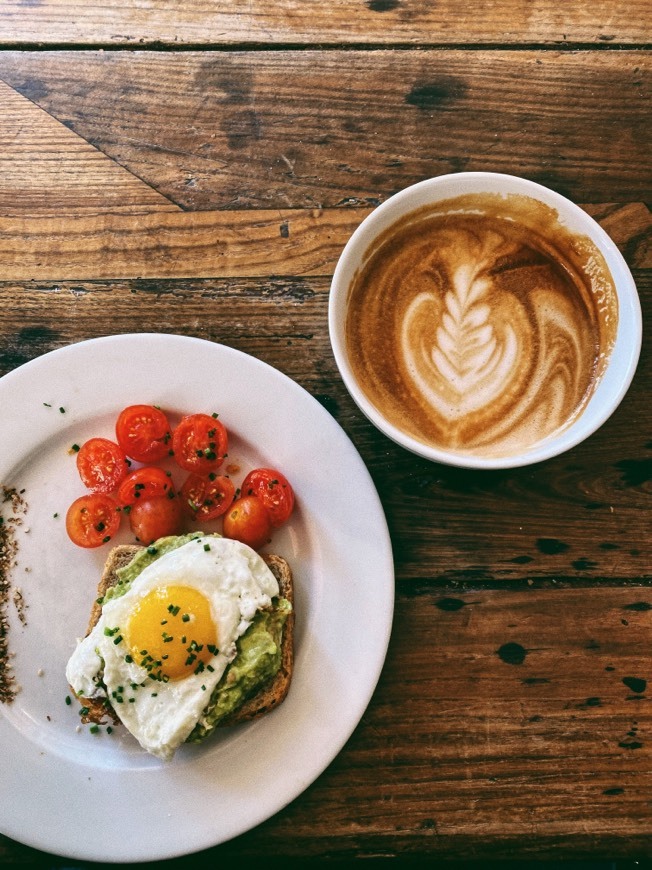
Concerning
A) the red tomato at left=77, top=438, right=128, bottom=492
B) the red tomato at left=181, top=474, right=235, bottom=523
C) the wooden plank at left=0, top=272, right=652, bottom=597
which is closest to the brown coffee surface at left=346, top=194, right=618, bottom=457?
the wooden plank at left=0, top=272, right=652, bottom=597

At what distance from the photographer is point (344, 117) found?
201 centimetres

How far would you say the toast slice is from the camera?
5.86ft

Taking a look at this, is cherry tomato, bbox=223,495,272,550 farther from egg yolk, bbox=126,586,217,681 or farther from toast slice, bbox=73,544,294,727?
egg yolk, bbox=126,586,217,681

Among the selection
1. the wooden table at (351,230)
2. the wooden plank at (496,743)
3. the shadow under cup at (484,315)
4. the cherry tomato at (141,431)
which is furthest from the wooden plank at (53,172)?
the wooden plank at (496,743)

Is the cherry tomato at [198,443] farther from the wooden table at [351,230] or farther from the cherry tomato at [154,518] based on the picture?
the wooden table at [351,230]

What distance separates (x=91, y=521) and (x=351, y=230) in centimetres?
117

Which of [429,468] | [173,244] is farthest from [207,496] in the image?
[173,244]

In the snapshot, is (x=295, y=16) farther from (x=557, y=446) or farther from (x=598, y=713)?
(x=598, y=713)

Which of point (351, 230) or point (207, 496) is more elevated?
point (351, 230)

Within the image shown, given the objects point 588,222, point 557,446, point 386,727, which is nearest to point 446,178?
point 588,222

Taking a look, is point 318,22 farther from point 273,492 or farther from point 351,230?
point 273,492

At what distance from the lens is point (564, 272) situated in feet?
5.79

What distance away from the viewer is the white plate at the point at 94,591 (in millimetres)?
1771

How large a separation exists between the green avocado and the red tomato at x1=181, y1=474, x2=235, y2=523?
94mm
